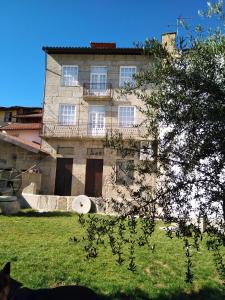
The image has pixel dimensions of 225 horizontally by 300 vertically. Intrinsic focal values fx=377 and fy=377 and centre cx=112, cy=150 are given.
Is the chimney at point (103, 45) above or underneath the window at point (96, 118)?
above

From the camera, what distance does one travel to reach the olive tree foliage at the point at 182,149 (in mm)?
4953

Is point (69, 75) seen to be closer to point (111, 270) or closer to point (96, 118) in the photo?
point (96, 118)

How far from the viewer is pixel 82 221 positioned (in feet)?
18.4

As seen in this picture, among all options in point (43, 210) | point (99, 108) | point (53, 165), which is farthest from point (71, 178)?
point (43, 210)

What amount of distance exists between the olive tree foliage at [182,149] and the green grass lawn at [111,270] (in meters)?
3.29

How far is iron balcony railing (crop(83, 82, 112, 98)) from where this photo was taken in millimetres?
31906

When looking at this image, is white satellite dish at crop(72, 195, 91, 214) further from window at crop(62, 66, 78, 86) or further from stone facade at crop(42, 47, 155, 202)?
window at crop(62, 66, 78, 86)

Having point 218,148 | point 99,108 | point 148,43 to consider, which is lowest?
point 218,148

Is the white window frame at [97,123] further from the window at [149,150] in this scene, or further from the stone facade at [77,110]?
the window at [149,150]

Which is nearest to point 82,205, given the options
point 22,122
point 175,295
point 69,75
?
point 175,295

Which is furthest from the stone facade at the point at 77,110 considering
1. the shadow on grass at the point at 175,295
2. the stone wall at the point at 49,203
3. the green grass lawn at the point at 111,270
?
the shadow on grass at the point at 175,295

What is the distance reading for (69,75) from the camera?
32.9m

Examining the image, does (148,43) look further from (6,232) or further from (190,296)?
(6,232)

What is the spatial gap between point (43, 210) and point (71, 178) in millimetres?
9584
